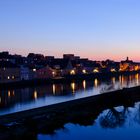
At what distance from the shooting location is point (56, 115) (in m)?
21.3

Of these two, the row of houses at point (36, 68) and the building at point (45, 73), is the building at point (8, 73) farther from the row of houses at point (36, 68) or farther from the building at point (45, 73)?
the building at point (45, 73)

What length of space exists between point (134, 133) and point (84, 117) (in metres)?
5.20

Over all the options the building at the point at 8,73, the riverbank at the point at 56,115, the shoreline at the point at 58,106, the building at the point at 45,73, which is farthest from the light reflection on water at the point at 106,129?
the building at the point at 45,73

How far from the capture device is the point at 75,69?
90.1 m

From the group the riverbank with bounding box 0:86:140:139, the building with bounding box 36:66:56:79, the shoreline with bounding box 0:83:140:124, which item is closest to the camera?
the riverbank with bounding box 0:86:140:139

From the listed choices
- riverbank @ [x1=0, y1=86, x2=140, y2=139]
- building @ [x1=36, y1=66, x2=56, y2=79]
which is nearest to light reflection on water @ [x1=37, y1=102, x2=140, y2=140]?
riverbank @ [x1=0, y1=86, x2=140, y2=139]

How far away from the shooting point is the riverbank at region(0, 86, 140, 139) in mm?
17516

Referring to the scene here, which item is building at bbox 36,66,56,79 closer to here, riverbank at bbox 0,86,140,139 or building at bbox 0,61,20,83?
building at bbox 0,61,20,83

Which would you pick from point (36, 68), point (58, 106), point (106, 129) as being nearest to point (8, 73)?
point (36, 68)

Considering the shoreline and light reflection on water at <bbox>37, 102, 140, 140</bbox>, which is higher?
the shoreline

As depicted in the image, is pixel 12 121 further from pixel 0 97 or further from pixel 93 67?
pixel 93 67

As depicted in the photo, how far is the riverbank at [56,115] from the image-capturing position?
17516 mm

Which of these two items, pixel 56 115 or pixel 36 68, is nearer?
pixel 56 115

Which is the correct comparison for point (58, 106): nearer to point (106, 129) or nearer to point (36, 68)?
point (106, 129)
